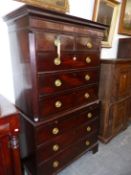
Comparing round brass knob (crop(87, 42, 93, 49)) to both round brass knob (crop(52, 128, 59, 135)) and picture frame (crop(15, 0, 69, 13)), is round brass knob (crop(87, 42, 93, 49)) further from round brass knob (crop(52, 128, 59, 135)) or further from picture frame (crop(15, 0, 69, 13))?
round brass knob (crop(52, 128, 59, 135))

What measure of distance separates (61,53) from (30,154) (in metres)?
1.00

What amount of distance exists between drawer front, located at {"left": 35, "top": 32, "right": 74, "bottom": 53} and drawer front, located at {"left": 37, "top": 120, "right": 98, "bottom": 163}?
0.84 metres

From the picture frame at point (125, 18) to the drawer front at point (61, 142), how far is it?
5.98ft

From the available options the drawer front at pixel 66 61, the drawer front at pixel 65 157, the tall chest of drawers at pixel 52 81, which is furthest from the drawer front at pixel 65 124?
the drawer front at pixel 66 61

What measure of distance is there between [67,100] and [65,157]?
642mm

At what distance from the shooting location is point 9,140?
3.30ft

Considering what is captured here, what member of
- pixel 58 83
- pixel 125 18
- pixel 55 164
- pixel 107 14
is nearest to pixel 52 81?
pixel 58 83

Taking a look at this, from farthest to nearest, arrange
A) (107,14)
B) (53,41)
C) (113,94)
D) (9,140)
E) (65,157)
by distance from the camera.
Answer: (107,14) → (113,94) → (65,157) → (53,41) → (9,140)

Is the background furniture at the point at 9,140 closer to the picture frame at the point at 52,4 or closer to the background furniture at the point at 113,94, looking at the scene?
the picture frame at the point at 52,4

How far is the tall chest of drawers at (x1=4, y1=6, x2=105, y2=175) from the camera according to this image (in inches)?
43.0

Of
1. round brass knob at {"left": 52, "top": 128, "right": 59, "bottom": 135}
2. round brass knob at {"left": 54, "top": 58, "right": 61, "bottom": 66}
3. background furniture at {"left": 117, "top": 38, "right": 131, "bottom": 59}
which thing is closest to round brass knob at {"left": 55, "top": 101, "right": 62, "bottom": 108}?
round brass knob at {"left": 52, "top": 128, "right": 59, "bottom": 135}

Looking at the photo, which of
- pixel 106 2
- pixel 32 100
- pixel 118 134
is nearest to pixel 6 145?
pixel 32 100

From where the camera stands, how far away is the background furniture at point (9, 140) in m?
0.92

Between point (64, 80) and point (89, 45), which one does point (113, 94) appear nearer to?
point (89, 45)
